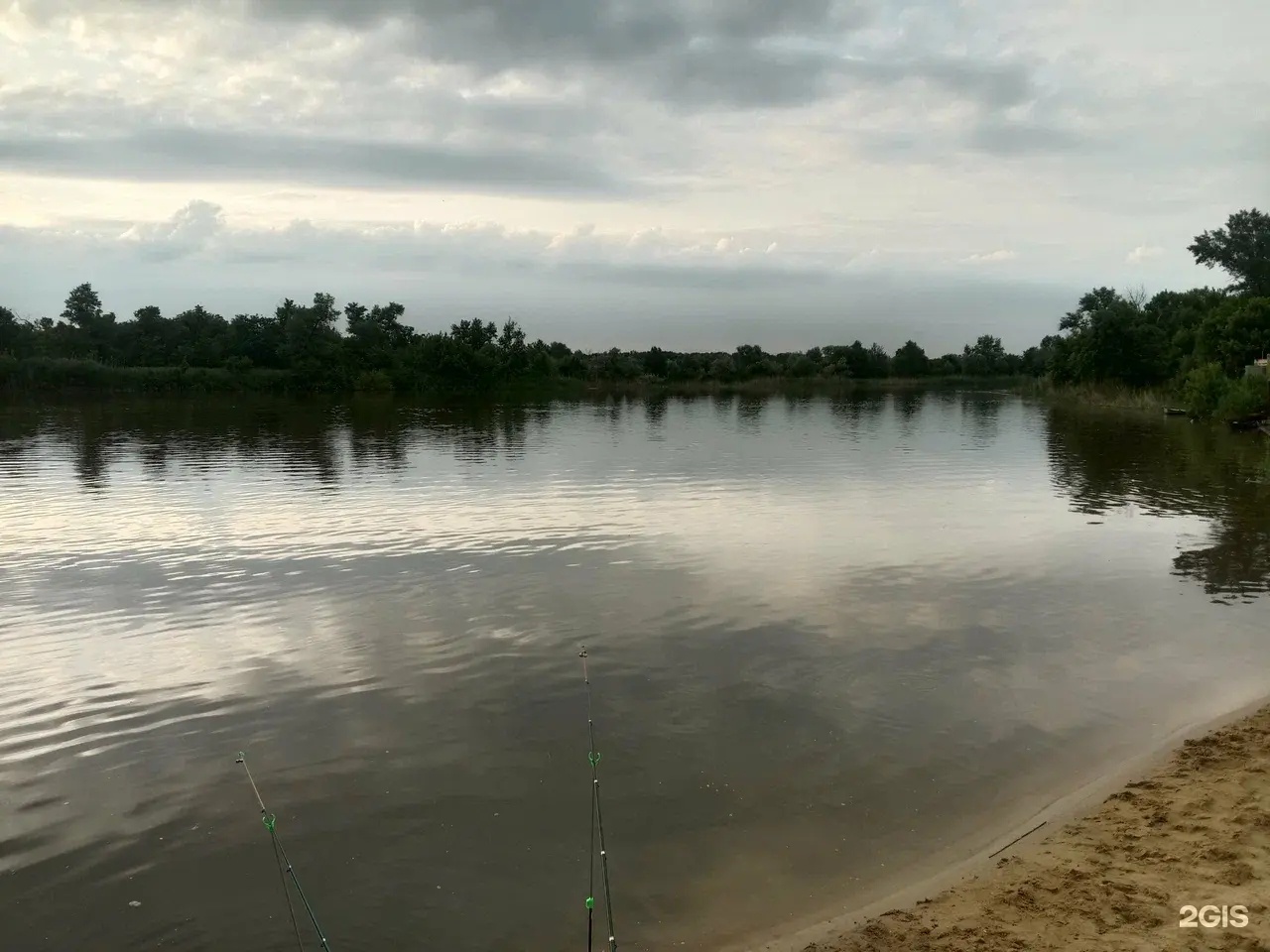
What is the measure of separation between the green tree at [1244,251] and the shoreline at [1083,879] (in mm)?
88859

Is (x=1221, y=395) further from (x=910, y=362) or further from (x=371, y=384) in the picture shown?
(x=910, y=362)

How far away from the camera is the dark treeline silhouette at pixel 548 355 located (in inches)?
2496

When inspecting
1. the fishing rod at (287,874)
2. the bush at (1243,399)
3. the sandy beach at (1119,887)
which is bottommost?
the fishing rod at (287,874)

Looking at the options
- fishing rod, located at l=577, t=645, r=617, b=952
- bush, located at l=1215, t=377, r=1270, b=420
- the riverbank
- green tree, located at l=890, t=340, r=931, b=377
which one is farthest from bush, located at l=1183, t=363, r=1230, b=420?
green tree, located at l=890, t=340, r=931, b=377

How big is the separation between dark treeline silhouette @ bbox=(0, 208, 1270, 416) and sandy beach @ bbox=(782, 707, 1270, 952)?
45.0 metres

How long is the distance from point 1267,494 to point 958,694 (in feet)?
63.9

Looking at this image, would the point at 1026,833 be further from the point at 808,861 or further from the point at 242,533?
the point at 242,533

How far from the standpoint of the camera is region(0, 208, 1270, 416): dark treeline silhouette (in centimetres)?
6341

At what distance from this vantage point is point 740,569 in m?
16.0

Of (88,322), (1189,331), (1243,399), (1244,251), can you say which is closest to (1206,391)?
(1243,399)
